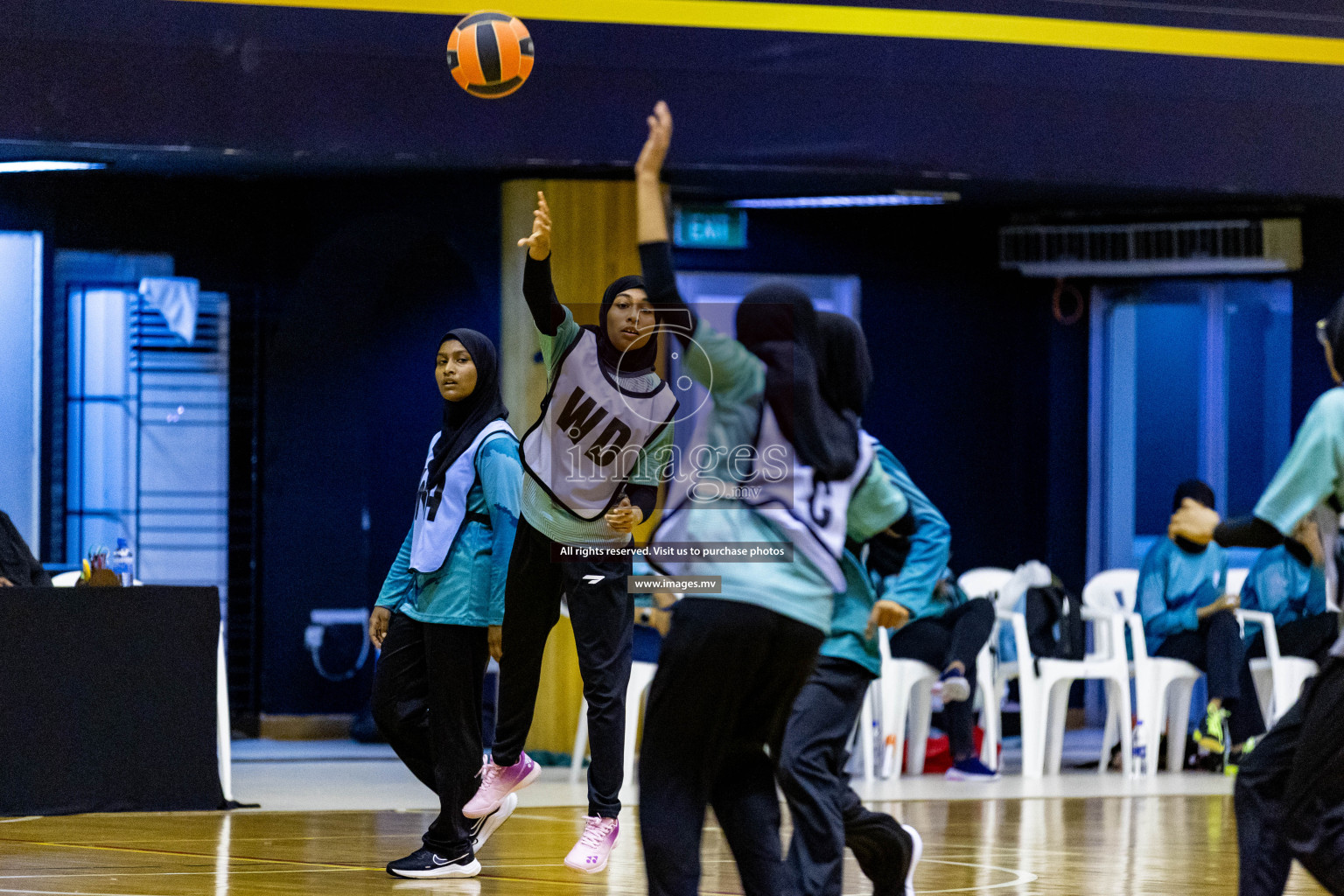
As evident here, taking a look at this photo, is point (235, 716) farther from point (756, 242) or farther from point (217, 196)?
point (756, 242)

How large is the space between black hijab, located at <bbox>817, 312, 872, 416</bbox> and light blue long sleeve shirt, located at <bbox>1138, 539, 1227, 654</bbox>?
5.68 m

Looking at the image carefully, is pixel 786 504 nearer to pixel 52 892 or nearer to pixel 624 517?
pixel 624 517

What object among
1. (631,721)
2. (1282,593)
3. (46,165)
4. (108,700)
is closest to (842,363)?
(108,700)

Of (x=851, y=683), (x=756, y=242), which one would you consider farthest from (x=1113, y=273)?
(x=851, y=683)

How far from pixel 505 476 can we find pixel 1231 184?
5579 millimetres

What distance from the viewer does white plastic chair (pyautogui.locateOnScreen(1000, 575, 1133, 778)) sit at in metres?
8.65

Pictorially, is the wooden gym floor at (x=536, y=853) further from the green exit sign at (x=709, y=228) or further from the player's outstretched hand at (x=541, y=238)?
the green exit sign at (x=709, y=228)

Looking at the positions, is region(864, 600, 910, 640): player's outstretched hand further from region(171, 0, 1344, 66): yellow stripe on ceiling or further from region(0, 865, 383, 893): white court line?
region(171, 0, 1344, 66): yellow stripe on ceiling

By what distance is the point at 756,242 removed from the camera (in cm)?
1039

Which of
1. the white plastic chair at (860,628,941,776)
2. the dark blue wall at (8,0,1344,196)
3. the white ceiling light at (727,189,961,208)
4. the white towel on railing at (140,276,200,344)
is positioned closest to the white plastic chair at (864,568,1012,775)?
the white plastic chair at (860,628,941,776)

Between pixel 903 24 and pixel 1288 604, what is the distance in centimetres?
362

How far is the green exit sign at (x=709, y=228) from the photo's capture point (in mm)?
10062

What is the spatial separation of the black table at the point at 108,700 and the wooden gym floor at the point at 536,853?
107 mm

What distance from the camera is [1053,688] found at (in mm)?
8789
